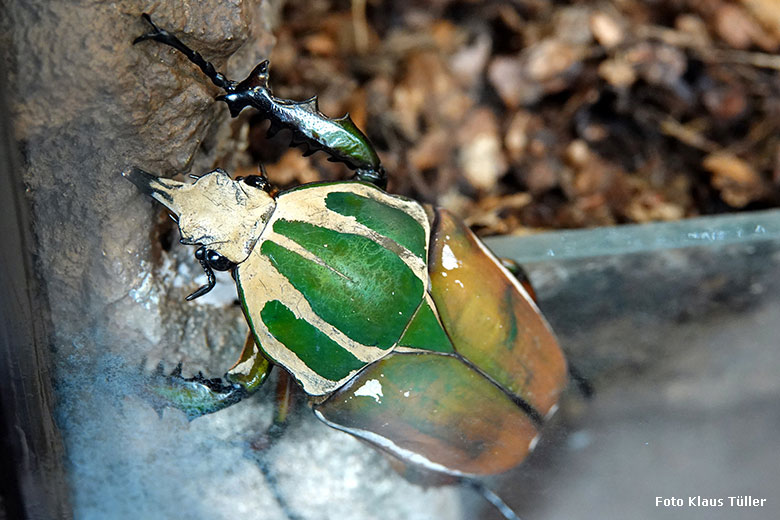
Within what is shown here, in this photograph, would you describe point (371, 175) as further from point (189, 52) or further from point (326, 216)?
point (189, 52)

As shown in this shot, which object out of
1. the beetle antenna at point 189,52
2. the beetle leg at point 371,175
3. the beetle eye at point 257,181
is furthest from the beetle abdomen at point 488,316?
the beetle antenna at point 189,52

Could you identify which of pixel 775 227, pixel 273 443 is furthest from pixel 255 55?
pixel 775 227

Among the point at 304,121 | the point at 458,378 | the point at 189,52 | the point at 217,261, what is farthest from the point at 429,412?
the point at 189,52

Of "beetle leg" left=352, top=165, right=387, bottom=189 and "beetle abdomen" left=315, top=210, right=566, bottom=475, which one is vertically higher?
"beetle leg" left=352, top=165, right=387, bottom=189

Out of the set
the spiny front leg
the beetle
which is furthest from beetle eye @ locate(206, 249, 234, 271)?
the spiny front leg

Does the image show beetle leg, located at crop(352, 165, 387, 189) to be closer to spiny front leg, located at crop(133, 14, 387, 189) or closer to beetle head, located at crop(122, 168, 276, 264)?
spiny front leg, located at crop(133, 14, 387, 189)
